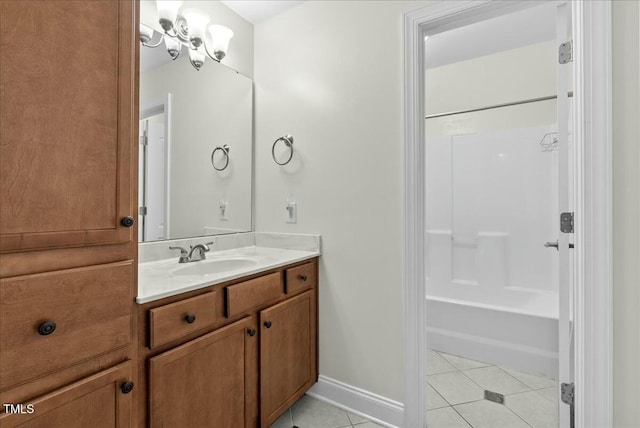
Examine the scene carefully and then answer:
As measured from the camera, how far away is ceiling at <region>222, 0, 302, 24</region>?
2014 millimetres

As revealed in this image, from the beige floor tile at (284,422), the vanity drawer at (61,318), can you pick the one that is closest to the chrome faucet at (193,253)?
the vanity drawer at (61,318)

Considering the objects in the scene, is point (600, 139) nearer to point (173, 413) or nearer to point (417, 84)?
point (417, 84)

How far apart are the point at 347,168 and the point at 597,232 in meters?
1.14

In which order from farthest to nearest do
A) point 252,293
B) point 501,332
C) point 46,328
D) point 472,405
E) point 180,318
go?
point 501,332 → point 472,405 → point 252,293 → point 180,318 → point 46,328

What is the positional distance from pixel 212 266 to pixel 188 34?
131 cm

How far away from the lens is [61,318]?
0.84 m

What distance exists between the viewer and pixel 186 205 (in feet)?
6.05

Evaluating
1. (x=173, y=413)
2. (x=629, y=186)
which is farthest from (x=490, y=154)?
(x=173, y=413)

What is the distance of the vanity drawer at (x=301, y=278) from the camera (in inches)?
66.6

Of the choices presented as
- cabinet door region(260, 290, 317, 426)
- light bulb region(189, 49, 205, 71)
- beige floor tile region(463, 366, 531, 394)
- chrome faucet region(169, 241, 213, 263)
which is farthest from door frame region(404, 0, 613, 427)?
light bulb region(189, 49, 205, 71)

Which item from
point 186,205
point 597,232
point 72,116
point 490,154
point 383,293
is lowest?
point 383,293

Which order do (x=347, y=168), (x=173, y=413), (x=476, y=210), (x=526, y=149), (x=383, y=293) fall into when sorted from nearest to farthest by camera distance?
1. (x=173, y=413)
2. (x=383, y=293)
3. (x=347, y=168)
4. (x=526, y=149)
5. (x=476, y=210)

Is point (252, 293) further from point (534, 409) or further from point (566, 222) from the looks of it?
point (534, 409)

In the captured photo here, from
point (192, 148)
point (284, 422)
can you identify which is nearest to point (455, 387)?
point (284, 422)
